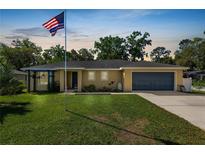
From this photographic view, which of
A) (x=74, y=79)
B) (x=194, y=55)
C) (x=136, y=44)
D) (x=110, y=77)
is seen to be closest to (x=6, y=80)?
(x=74, y=79)

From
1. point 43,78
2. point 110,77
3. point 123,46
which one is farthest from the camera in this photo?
point 123,46

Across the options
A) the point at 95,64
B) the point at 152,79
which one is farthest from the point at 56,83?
the point at 152,79

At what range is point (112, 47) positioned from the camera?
44.9m

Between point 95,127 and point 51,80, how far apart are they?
15.8 metres

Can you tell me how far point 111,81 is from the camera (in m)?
24.9

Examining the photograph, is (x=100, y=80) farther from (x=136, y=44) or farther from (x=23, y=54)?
(x=136, y=44)

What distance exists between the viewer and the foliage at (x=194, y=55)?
4856 centimetres

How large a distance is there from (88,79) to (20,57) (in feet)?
63.5

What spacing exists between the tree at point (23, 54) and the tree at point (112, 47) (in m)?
8.89

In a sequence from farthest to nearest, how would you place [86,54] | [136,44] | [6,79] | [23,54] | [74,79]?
[86,54] < [136,44] < [23,54] < [74,79] < [6,79]

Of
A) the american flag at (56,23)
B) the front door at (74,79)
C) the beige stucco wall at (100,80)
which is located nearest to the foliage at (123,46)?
the beige stucco wall at (100,80)

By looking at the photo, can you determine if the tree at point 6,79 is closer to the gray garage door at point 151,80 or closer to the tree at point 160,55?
the gray garage door at point 151,80

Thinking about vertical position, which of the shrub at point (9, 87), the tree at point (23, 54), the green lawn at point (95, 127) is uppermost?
the tree at point (23, 54)
